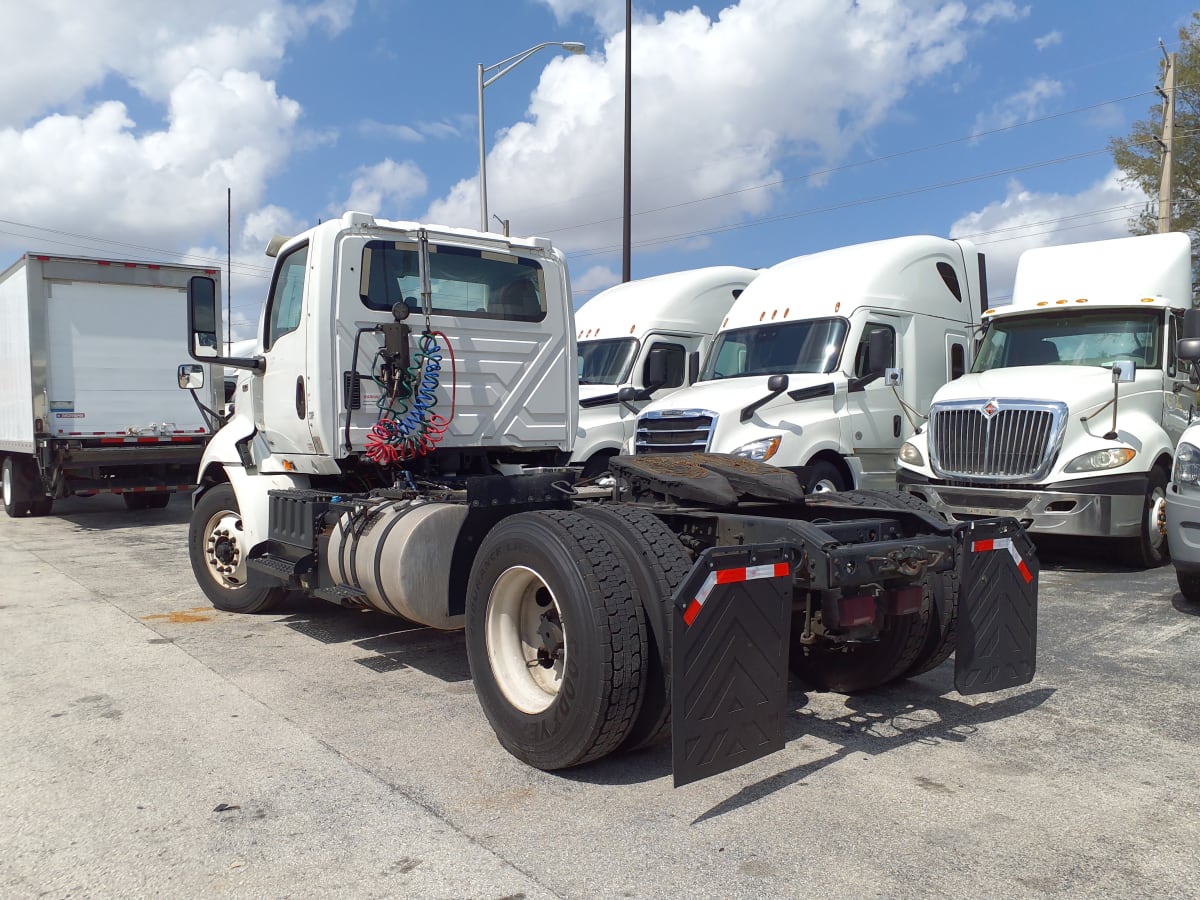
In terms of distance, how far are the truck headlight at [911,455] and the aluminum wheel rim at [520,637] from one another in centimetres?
633

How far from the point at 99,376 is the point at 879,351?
10299mm

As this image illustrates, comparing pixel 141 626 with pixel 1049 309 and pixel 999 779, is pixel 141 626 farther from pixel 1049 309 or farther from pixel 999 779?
pixel 1049 309

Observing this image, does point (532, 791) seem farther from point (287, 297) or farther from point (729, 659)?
point (287, 297)

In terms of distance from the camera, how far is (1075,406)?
8.88m

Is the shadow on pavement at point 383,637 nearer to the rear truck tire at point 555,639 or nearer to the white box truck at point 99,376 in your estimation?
the rear truck tire at point 555,639

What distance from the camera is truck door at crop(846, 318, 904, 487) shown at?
1048 centimetres

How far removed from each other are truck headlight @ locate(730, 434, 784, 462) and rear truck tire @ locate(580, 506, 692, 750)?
5649mm

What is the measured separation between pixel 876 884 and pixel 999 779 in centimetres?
115

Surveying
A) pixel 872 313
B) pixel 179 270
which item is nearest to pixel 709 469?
pixel 872 313

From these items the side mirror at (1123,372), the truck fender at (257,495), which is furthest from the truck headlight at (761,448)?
the truck fender at (257,495)

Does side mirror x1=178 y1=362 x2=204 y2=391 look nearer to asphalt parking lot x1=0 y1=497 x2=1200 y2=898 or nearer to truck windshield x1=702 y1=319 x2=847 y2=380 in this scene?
asphalt parking lot x1=0 y1=497 x2=1200 y2=898

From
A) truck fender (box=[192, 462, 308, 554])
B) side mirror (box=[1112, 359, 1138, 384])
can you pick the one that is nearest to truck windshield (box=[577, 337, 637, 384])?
side mirror (box=[1112, 359, 1138, 384])

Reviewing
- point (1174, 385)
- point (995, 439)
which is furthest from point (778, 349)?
point (1174, 385)

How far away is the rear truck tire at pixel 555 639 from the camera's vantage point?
3803 millimetres
